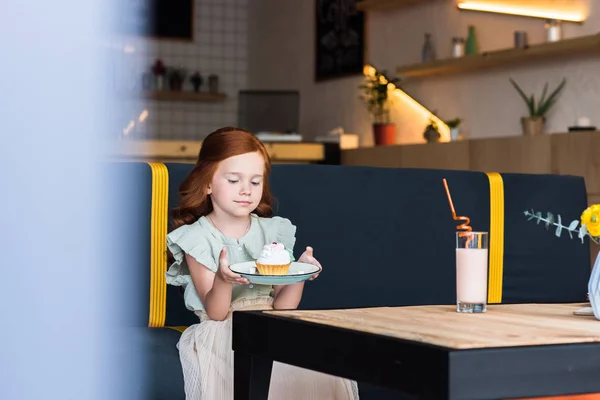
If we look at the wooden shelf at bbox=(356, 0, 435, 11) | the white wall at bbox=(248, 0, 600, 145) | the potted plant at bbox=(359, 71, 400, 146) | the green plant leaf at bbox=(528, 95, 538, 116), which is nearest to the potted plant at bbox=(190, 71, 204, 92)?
the white wall at bbox=(248, 0, 600, 145)

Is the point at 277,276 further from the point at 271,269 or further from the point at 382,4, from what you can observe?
the point at 382,4

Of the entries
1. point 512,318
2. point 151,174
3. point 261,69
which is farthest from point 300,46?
point 512,318

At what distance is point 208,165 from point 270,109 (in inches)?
185

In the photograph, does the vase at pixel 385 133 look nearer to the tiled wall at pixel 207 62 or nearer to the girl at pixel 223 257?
the tiled wall at pixel 207 62

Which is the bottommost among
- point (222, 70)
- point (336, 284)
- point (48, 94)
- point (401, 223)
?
point (336, 284)

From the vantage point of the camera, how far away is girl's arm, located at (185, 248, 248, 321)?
71.0 inches

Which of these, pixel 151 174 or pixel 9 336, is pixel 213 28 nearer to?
pixel 151 174

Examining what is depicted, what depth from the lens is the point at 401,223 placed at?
2703 millimetres

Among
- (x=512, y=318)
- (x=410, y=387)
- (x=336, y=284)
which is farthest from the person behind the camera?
(x=336, y=284)

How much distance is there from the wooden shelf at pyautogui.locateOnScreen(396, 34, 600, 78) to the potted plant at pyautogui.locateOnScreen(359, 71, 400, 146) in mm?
136

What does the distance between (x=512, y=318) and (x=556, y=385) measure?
1.05ft

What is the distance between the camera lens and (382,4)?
19.1 feet

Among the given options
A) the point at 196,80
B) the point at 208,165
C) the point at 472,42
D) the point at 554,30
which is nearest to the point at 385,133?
the point at 472,42

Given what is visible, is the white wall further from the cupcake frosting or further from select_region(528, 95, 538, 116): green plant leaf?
the cupcake frosting
